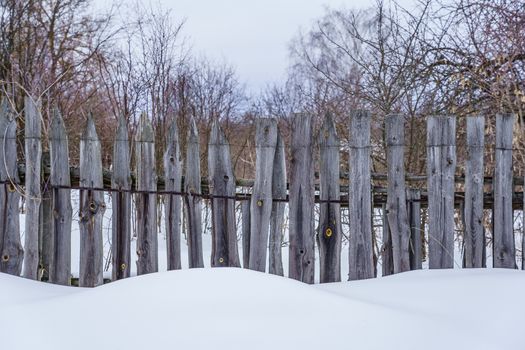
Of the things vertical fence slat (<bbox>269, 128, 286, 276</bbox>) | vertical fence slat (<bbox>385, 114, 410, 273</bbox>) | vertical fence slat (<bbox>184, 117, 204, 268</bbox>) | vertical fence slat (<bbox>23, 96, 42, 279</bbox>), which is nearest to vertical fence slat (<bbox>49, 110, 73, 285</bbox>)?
vertical fence slat (<bbox>23, 96, 42, 279</bbox>)

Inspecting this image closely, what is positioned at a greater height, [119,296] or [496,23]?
[496,23]

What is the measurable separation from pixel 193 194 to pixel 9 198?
4.77 feet

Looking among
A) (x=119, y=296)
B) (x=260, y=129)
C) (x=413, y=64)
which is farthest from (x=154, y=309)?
(x=413, y=64)

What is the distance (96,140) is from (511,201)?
3108 mm

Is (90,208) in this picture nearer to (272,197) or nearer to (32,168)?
(32,168)

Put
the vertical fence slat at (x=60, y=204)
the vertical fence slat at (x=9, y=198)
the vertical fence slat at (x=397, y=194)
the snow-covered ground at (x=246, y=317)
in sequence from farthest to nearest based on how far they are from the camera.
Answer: the vertical fence slat at (x=9, y=198)
the vertical fence slat at (x=60, y=204)
the vertical fence slat at (x=397, y=194)
the snow-covered ground at (x=246, y=317)

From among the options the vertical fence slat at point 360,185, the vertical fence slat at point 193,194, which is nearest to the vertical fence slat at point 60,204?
the vertical fence slat at point 193,194

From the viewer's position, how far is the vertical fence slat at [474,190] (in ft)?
12.5

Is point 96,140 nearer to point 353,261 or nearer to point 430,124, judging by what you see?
point 353,261

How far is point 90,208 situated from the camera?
388cm

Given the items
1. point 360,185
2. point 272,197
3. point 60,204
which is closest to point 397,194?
point 360,185

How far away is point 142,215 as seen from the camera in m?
3.85

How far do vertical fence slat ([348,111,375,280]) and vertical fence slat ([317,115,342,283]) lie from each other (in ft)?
0.34

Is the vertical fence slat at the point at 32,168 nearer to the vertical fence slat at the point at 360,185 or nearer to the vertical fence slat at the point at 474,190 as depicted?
the vertical fence slat at the point at 360,185
